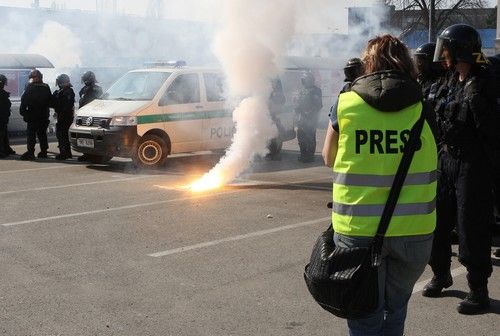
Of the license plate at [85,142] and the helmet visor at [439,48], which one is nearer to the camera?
the helmet visor at [439,48]

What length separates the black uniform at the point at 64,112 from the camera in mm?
14312

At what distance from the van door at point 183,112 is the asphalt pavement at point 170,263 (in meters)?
1.69

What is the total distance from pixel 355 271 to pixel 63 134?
484 inches

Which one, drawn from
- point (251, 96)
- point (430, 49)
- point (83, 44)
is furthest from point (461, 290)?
point (83, 44)

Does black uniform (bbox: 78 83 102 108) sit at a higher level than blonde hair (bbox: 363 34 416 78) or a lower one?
lower

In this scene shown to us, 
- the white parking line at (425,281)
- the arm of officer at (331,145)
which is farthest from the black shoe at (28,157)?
the arm of officer at (331,145)

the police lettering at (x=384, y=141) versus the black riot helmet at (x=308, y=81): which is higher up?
the black riot helmet at (x=308, y=81)

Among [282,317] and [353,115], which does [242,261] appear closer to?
[282,317]

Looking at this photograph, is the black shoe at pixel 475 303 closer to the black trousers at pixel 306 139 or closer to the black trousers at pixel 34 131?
the black trousers at pixel 306 139

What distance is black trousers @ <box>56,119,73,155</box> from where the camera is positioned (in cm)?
1441

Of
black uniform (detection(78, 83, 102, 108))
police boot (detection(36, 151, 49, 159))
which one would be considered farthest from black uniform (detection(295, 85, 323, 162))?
police boot (detection(36, 151, 49, 159))

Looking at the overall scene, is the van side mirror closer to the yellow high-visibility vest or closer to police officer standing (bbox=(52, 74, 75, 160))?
police officer standing (bbox=(52, 74, 75, 160))

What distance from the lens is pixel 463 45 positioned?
506 cm

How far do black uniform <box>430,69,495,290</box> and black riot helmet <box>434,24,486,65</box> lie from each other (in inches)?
4.8
